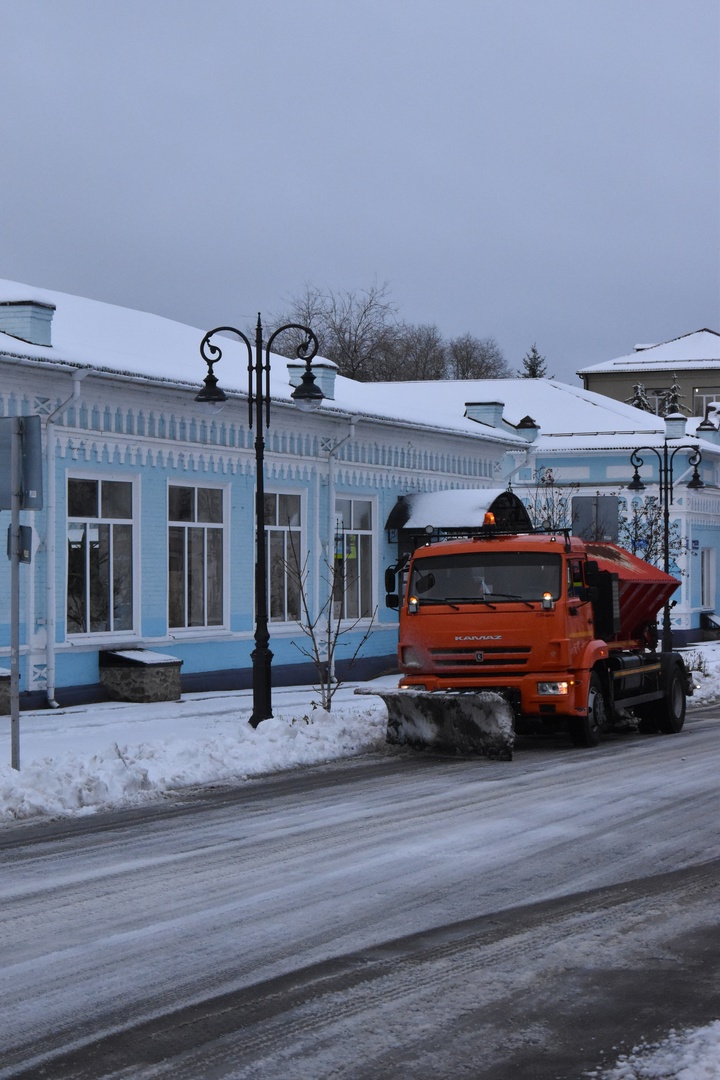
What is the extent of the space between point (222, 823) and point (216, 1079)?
21.7 ft

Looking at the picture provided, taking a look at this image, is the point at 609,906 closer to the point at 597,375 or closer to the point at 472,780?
the point at 472,780

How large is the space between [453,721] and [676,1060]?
11.5m

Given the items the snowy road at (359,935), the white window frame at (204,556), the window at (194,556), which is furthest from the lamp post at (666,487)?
the snowy road at (359,935)

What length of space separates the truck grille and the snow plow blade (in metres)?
0.60

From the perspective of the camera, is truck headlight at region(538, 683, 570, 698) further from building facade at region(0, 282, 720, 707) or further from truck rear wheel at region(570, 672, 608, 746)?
building facade at region(0, 282, 720, 707)

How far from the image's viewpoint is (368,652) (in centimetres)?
3145

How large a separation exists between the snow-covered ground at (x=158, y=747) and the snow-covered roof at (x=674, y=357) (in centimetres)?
7503

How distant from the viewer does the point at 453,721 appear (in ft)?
57.3

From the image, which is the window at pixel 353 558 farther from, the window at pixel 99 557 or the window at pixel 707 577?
the window at pixel 707 577

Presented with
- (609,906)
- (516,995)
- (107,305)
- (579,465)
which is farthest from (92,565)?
(579,465)

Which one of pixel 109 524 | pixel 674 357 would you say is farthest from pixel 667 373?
pixel 109 524

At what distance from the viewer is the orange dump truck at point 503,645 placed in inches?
693

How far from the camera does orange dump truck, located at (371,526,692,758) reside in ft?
57.8

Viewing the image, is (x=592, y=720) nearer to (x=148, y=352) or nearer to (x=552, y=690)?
(x=552, y=690)
